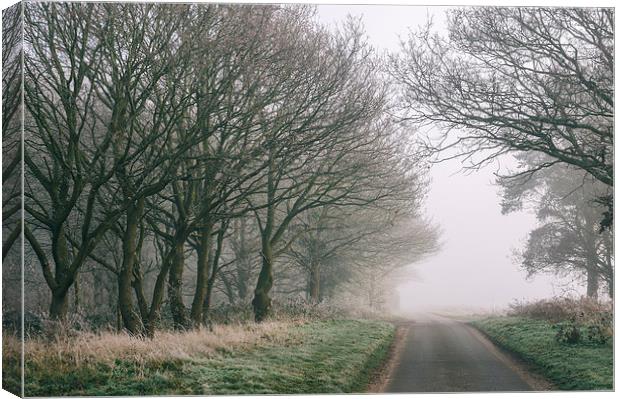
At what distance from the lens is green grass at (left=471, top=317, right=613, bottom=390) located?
1384cm

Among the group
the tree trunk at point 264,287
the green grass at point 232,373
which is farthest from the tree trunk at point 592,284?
the tree trunk at point 264,287

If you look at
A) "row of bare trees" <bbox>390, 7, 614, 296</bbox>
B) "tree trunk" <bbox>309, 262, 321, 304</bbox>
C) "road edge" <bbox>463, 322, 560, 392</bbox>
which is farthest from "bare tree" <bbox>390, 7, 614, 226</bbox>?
"tree trunk" <bbox>309, 262, 321, 304</bbox>

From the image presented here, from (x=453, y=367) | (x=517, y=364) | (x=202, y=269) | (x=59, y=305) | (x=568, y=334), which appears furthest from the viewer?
(x=202, y=269)

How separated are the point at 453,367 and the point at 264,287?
6.30m

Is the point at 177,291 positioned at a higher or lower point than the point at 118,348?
higher

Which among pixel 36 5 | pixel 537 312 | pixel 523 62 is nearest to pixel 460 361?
pixel 537 312

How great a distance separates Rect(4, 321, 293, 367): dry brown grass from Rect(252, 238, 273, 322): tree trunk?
3683 millimetres

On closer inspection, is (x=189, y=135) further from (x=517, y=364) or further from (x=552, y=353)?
(x=552, y=353)

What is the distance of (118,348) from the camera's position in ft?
42.4

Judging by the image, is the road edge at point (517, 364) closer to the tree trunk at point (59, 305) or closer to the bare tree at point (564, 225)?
the bare tree at point (564, 225)

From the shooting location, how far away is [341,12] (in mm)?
14883

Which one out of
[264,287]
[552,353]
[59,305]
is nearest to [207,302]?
[264,287]

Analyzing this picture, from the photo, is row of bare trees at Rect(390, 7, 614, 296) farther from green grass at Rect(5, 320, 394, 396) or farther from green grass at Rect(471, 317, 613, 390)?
green grass at Rect(5, 320, 394, 396)

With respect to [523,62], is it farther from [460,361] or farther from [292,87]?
[460,361]
